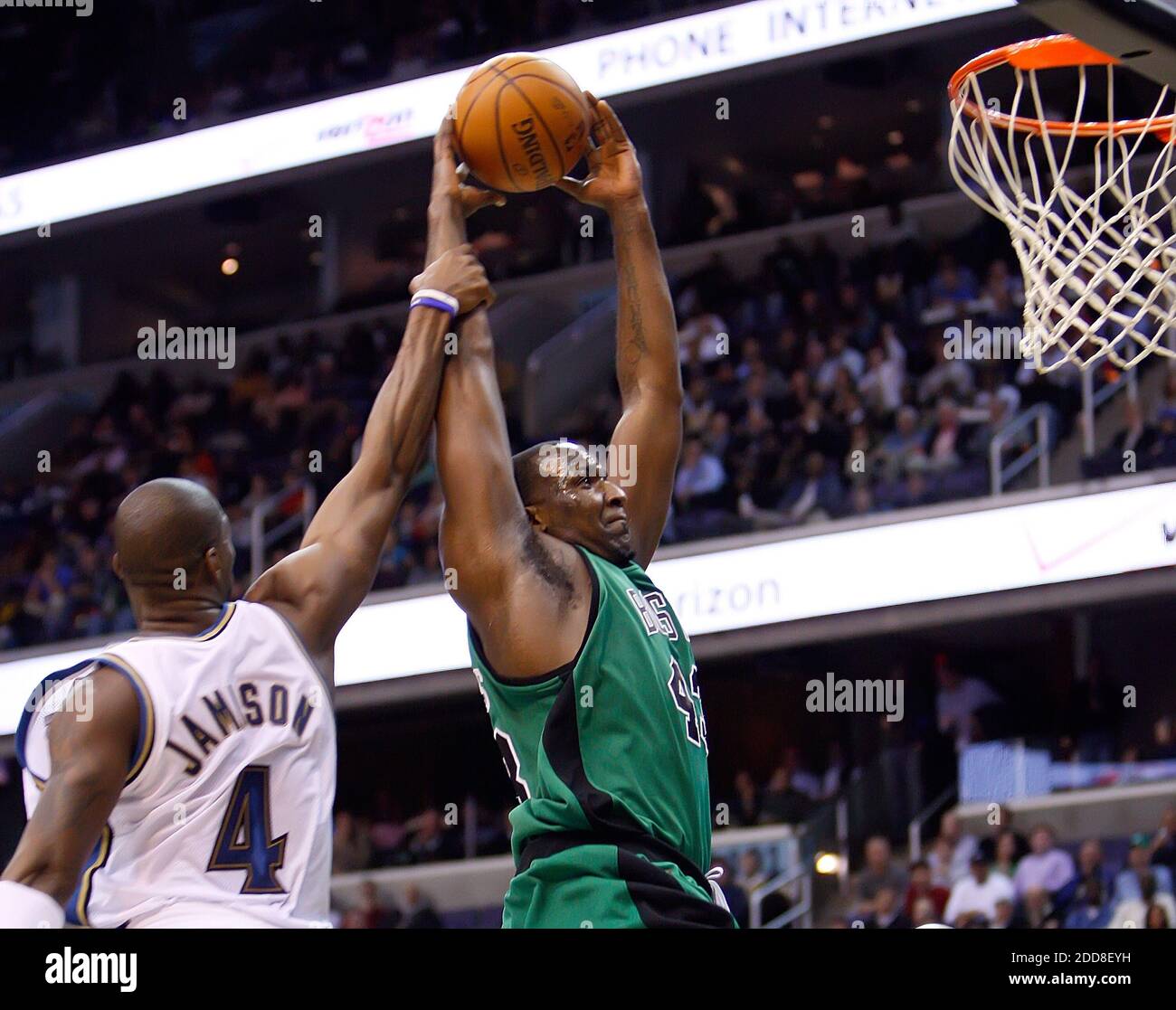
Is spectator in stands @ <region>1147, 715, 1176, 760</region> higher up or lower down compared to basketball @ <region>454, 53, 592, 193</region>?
lower down

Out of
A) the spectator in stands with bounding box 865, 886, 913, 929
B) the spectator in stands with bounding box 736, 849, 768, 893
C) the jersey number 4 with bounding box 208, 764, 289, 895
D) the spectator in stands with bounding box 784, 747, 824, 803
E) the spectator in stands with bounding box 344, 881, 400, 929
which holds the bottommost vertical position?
the spectator in stands with bounding box 344, 881, 400, 929

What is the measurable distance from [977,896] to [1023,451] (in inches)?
86.3

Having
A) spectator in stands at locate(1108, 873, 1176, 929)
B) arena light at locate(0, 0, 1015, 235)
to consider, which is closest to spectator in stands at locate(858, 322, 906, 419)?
arena light at locate(0, 0, 1015, 235)

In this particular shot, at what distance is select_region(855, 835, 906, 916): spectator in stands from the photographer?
8.32m

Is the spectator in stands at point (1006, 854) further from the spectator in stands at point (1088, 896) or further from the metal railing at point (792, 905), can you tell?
the metal railing at point (792, 905)

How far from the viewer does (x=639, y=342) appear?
12.7ft

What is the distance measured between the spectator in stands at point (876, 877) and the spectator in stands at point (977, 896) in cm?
38

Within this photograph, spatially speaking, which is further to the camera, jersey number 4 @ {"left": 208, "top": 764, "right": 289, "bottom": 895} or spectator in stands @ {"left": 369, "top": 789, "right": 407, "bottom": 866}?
spectator in stands @ {"left": 369, "top": 789, "right": 407, "bottom": 866}

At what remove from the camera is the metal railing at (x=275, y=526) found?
11008 mm

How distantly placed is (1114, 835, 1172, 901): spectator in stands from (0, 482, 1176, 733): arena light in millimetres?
1308

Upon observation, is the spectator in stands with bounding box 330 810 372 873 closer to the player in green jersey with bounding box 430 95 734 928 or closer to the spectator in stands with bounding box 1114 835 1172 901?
the spectator in stands with bounding box 1114 835 1172 901
